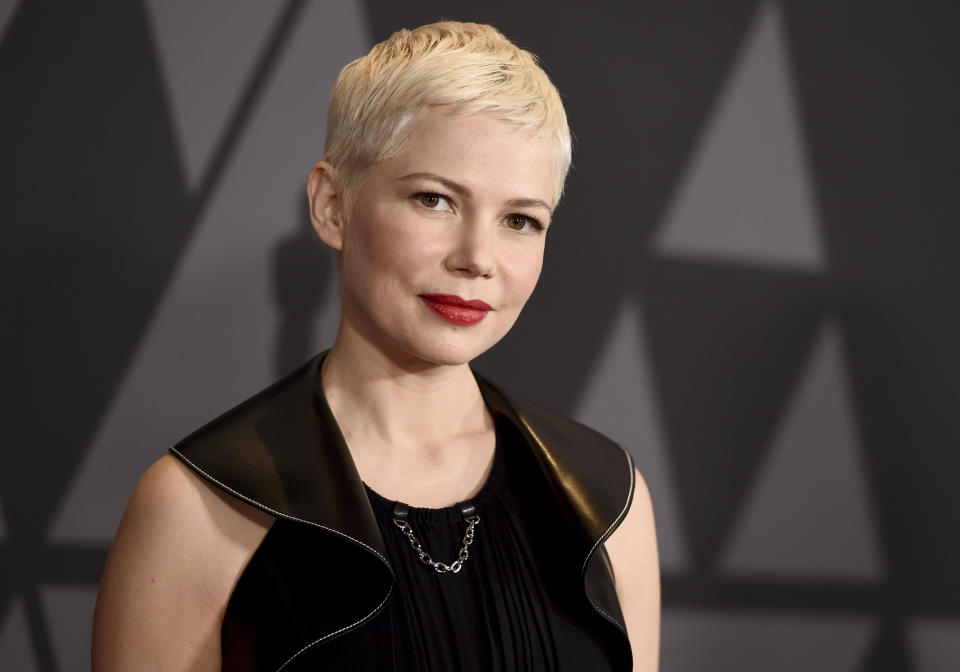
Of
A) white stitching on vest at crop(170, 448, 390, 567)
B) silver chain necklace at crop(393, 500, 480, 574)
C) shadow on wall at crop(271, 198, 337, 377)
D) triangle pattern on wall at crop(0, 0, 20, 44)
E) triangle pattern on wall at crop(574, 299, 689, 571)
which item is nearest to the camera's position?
white stitching on vest at crop(170, 448, 390, 567)

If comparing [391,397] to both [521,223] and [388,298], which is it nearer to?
[388,298]

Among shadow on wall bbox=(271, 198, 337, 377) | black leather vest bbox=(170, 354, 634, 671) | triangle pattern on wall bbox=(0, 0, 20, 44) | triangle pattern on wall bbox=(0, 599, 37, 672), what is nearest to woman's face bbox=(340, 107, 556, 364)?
black leather vest bbox=(170, 354, 634, 671)

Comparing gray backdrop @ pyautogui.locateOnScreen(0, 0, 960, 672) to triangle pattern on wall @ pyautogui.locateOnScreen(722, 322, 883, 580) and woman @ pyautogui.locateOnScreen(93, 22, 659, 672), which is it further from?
woman @ pyautogui.locateOnScreen(93, 22, 659, 672)

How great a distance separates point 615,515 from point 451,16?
128 centimetres

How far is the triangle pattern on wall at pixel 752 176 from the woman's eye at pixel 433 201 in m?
1.13

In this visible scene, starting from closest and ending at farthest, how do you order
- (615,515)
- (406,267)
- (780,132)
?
1. (406,267)
2. (615,515)
3. (780,132)

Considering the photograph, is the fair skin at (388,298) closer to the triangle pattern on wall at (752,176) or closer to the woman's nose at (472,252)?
the woman's nose at (472,252)

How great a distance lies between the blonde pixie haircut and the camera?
1.22 meters

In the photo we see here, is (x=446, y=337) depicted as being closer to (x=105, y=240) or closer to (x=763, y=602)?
(x=105, y=240)

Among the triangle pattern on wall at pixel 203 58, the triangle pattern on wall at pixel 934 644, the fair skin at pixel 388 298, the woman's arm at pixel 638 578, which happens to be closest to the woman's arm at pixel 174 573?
the fair skin at pixel 388 298

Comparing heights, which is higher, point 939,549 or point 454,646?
point 454,646

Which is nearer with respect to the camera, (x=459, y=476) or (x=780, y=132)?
(x=459, y=476)

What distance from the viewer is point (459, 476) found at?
1.37m

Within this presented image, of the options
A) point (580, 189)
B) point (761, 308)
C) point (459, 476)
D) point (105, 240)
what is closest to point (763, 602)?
point (761, 308)
